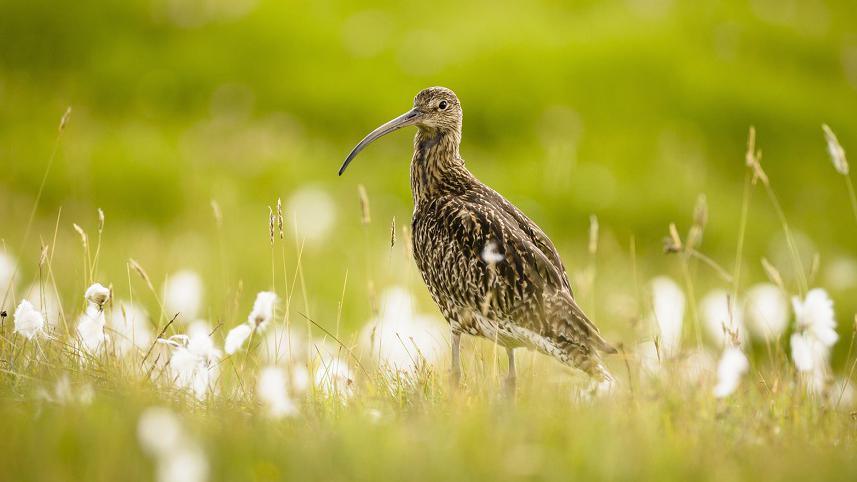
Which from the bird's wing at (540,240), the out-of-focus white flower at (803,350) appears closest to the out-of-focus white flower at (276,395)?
the bird's wing at (540,240)

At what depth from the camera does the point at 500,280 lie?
5.48 meters

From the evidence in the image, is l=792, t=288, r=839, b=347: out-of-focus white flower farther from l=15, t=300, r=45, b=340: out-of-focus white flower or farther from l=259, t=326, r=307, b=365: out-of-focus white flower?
l=15, t=300, r=45, b=340: out-of-focus white flower

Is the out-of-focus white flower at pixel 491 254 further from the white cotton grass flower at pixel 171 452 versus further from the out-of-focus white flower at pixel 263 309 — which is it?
the white cotton grass flower at pixel 171 452

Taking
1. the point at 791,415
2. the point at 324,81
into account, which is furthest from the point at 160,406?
the point at 324,81

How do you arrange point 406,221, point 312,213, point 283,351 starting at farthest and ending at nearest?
point 406,221 → point 312,213 → point 283,351

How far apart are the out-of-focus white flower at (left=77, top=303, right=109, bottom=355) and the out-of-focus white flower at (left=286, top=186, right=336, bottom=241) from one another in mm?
6521

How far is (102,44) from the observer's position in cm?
1573

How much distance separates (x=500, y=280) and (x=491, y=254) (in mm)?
168

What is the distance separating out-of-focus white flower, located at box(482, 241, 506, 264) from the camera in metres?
5.37

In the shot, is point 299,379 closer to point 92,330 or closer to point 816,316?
point 92,330

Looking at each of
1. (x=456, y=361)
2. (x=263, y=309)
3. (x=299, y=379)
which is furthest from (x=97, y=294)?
(x=456, y=361)

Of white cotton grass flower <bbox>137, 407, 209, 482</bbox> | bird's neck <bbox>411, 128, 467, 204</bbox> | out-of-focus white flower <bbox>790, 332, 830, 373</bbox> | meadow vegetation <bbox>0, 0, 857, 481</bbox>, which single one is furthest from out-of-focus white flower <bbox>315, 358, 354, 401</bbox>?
out-of-focus white flower <bbox>790, 332, 830, 373</bbox>

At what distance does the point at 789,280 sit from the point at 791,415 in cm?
912

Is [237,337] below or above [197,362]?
above
